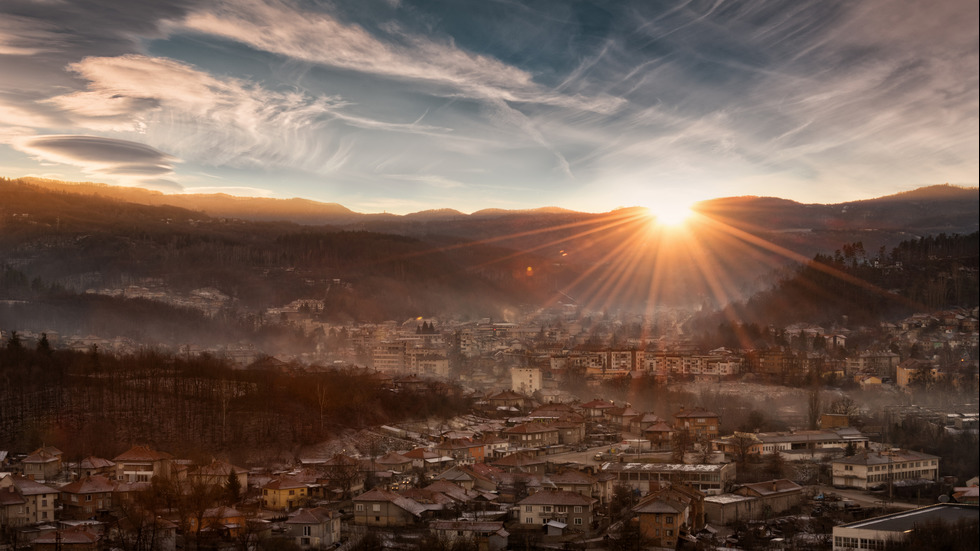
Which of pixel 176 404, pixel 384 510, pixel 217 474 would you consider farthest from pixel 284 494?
pixel 176 404

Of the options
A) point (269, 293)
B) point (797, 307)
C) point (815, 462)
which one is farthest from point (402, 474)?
point (269, 293)

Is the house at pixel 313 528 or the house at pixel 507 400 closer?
the house at pixel 313 528

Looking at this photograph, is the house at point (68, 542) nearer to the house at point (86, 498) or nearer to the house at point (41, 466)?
the house at point (86, 498)

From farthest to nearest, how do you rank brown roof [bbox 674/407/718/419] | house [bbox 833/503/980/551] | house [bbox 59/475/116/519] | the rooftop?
brown roof [bbox 674/407/718/419]
house [bbox 59/475/116/519]
the rooftop
house [bbox 833/503/980/551]

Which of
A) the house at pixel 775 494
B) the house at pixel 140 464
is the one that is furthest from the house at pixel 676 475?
the house at pixel 140 464

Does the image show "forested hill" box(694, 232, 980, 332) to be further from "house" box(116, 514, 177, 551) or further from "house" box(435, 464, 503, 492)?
"house" box(116, 514, 177, 551)

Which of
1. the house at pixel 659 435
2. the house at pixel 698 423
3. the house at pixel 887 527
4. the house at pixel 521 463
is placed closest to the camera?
the house at pixel 887 527

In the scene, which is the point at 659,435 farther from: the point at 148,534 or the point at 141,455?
the point at 148,534

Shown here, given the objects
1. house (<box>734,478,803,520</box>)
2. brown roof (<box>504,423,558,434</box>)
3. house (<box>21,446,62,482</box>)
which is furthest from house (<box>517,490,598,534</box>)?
house (<box>21,446,62,482</box>)
